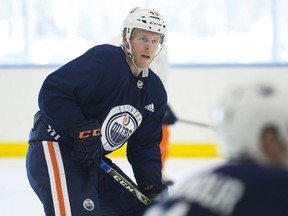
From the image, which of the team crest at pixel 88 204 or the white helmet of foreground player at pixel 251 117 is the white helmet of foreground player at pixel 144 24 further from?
the white helmet of foreground player at pixel 251 117

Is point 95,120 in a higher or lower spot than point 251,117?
lower

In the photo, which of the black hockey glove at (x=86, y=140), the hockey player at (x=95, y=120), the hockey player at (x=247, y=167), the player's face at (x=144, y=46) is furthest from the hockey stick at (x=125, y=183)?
the hockey player at (x=247, y=167)

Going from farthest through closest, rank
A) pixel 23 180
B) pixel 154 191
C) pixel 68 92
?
pixel 23 180 → pixel 154 191 → pixel 68 92

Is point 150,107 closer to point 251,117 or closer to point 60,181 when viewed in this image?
point 60,181

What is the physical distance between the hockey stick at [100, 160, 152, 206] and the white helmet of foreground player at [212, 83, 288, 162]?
1.43 meters

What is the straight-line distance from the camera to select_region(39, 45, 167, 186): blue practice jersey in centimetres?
240

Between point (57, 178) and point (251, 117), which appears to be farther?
point (57, 178)

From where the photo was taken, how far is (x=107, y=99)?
2459 mm

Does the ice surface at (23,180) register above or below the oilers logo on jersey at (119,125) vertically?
below

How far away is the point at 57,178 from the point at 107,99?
0.31m

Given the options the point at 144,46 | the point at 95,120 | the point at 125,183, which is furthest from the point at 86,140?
the point at 144,46

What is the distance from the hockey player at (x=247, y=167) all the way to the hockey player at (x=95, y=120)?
1.23 metres

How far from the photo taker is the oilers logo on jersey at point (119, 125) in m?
2.52

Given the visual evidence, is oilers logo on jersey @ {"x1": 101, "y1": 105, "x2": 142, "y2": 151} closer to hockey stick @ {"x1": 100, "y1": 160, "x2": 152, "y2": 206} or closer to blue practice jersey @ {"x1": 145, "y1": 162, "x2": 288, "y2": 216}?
hockey stick @ {"x1": 100, "y1": 160, "x2": 152, "y2": 206}
